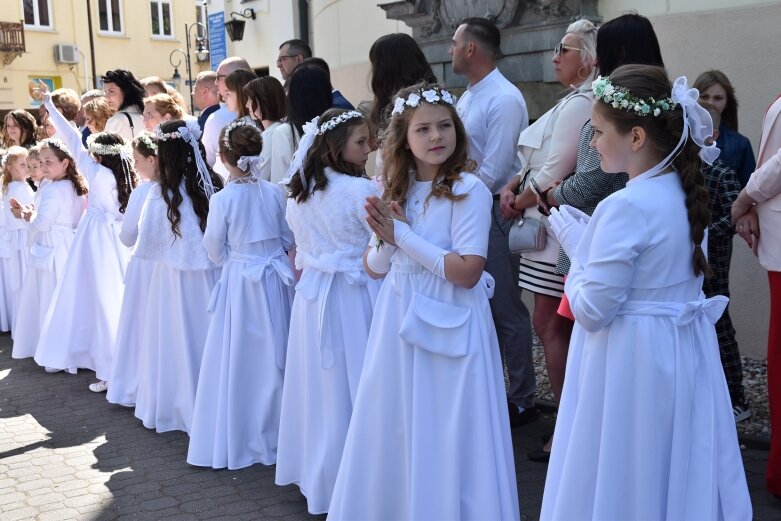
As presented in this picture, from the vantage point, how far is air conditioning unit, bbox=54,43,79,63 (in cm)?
3294

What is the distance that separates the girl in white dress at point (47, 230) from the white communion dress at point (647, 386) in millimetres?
5532

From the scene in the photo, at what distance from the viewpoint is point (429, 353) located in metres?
3.66

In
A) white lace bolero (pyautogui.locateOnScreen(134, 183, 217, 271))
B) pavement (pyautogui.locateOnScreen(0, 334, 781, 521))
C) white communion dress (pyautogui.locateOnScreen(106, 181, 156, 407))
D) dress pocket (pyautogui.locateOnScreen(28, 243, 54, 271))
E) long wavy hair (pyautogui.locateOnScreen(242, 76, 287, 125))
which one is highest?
long wavy hair (pyautogui.locateOnScreen(242, 76, 287, 125))

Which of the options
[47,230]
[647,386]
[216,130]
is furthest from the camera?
[47,230]

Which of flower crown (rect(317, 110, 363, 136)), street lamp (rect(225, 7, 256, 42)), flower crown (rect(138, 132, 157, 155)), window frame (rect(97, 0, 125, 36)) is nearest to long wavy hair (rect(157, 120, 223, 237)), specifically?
flower crown (rect(138, 132, 157, 155))

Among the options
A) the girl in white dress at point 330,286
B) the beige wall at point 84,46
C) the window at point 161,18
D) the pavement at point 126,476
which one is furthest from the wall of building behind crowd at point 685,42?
the window at point 161,18

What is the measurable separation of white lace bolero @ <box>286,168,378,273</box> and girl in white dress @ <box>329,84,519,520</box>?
22.9 inches

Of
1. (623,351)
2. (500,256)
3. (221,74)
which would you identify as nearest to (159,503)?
(500,256)

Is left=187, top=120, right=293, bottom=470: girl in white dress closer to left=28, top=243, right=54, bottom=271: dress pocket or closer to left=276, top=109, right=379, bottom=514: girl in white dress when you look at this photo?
left=276, top=109, right=379, bottom=514: girl in white dress

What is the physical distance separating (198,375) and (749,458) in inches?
128

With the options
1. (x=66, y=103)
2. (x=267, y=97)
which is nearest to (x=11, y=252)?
(x=66, y=103)

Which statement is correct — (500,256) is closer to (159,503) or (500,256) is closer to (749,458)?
(749,458)

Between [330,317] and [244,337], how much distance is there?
876mm

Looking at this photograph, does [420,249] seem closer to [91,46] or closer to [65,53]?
[91,46]
